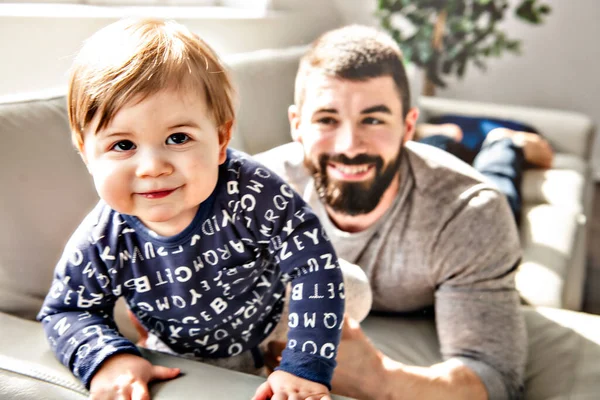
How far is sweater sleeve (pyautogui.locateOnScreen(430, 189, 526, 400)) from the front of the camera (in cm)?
90

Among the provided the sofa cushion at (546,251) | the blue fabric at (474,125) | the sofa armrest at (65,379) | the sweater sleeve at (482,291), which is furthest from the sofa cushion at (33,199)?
the blue fabric at (474,125)

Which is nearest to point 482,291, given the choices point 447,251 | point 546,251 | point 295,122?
point 447,251

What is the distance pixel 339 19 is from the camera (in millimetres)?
1227

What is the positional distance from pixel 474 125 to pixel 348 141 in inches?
36.3

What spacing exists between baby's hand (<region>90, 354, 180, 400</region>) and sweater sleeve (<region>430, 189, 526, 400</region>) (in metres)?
0.46

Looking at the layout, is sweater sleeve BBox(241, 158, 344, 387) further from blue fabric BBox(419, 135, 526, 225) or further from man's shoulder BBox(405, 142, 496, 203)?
blue fabric BBox(419, 135, 526, 225)

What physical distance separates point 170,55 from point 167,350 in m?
0.45

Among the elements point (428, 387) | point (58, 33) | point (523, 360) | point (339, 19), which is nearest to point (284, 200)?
point (428, 387)

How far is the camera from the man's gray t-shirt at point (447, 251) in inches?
36.1

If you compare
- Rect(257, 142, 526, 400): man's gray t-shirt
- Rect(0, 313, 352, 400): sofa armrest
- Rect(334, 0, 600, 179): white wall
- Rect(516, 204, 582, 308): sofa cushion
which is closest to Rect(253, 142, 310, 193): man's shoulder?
Rect(257, 142, 526, 400): man's gray t-shirt

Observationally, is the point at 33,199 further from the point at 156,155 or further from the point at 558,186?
the point at 558,186

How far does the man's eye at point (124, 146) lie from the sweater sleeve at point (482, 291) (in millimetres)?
532

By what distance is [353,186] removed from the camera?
94cm

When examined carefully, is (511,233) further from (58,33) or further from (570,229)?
(58,33)
